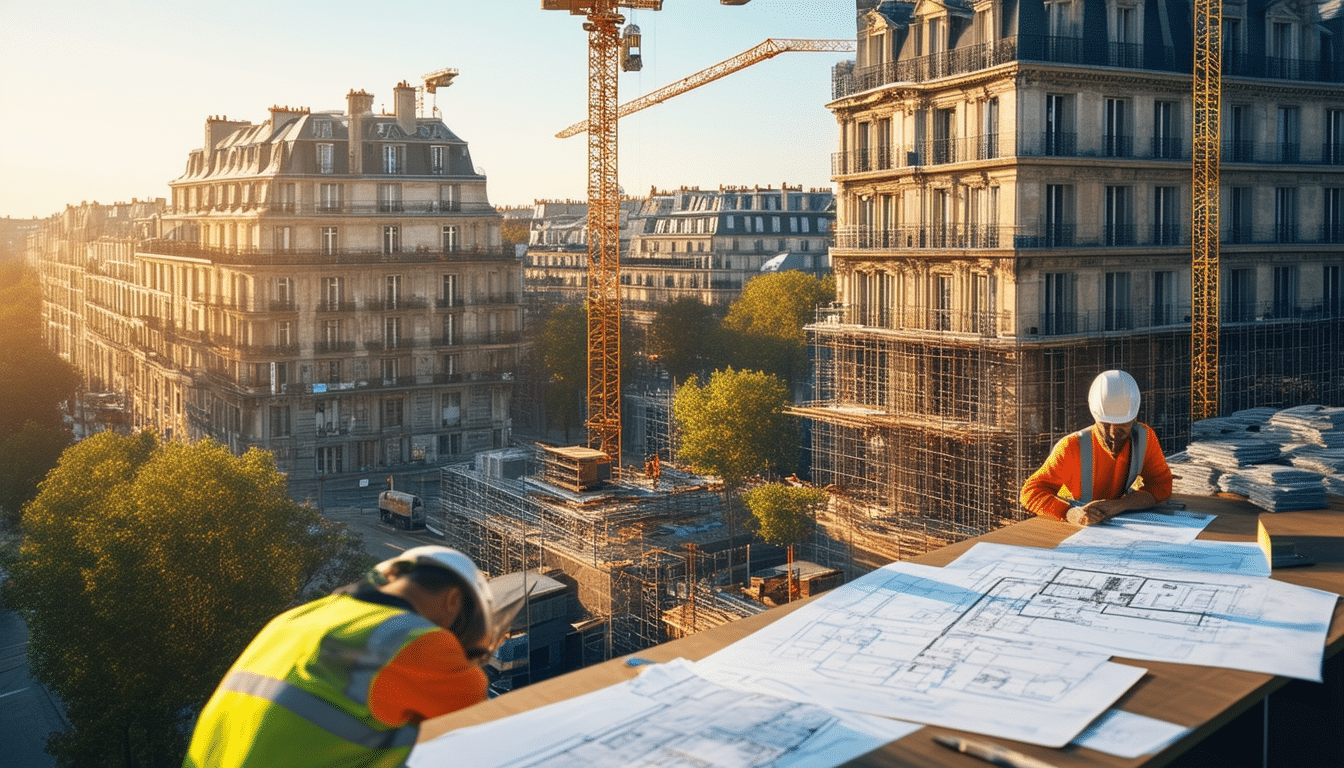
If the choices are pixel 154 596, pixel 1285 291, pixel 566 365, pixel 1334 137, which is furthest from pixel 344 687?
pixel 566 365

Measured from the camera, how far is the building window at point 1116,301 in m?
36.8

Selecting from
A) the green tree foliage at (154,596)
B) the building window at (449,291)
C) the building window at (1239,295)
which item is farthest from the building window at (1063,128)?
the building window at (449,291)

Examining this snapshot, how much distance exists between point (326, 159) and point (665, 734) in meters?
56.0

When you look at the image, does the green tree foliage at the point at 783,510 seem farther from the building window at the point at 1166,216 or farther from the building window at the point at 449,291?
the building window at the point at 449,291

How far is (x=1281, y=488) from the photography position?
928cm

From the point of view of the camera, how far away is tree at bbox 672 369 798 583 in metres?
45.1

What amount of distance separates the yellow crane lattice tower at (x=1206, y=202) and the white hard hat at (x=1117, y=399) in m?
32.2

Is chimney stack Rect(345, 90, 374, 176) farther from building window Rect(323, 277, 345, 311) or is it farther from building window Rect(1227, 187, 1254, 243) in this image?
building window Rect(1227, 187, 1254, 243)

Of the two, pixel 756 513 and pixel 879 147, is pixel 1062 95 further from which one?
pixel 756 513

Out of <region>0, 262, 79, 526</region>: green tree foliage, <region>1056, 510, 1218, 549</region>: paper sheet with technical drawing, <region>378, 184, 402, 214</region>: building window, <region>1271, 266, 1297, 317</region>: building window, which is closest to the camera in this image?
<region>1056, 510, 1218, 549</region>: paper sheet with technical drawing

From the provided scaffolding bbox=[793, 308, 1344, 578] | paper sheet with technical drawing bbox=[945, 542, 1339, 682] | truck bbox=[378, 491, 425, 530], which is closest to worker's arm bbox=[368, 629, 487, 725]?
paper sheet with technical drawing bbox=[945, 542, 1339, 682]

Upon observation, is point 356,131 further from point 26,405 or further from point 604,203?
point 26,405

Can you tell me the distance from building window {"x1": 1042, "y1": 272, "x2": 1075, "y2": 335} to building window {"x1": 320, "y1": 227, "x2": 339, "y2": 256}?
110 ft

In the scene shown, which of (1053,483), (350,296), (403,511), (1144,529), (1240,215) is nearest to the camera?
(1144,529)
